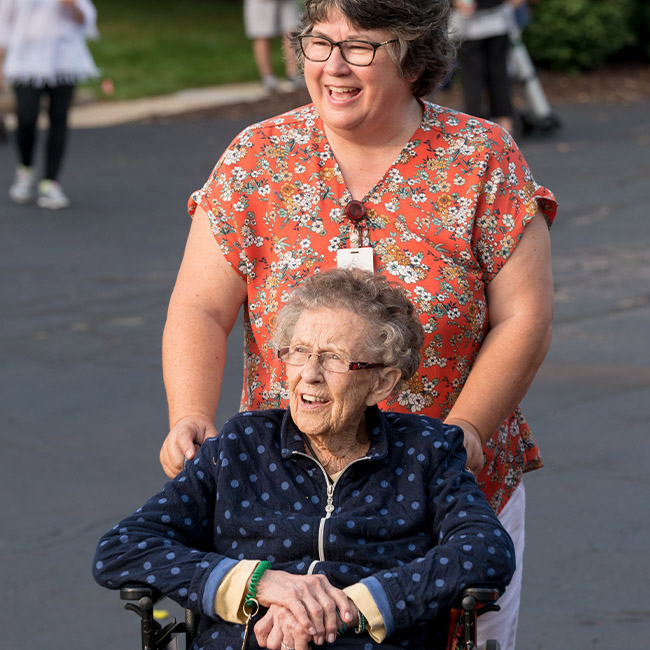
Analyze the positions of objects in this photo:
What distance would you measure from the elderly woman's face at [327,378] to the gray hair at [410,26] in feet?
2.36

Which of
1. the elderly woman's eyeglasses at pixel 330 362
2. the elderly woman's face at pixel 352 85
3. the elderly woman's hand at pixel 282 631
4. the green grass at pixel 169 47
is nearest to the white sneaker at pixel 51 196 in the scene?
the green grass at pixel 169 47

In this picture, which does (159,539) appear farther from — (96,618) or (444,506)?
(96,618)

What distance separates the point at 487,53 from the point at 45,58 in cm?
465


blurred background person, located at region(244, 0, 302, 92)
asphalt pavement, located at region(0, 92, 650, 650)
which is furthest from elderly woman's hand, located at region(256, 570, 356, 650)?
blurred background person, located at region(244, 0, 302, 92)

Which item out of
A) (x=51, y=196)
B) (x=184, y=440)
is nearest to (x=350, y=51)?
(x=184, y=440)

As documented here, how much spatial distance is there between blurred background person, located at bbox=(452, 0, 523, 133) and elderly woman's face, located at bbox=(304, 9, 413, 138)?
958 centimetres

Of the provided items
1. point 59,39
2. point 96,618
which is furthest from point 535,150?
point 96,618

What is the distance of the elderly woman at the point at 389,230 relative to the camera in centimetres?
312

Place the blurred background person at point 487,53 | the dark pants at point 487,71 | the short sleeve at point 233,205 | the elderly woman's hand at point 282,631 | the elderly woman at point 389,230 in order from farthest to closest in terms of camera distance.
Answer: the dark pants at point 487,71, the blurred background person at point 487,53, the short sleeve at point 233,205, the elderly woman at point 389,230, the elderly woman's hand at point 282,631

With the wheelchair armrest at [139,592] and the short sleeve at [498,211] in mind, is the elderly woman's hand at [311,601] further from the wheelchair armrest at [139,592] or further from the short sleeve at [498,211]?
the short sleeve at [498,211]

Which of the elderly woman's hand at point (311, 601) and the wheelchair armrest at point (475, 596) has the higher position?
the wheelchair armrest at point (475, 596)

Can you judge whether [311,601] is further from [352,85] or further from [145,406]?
[145,406]

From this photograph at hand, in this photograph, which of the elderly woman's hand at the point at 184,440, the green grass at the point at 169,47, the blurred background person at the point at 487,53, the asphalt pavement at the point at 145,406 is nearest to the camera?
the elderly woman's hand at the point at 184,440

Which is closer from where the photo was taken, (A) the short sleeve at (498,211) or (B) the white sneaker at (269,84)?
(A) the short sleeve at (498,211)
